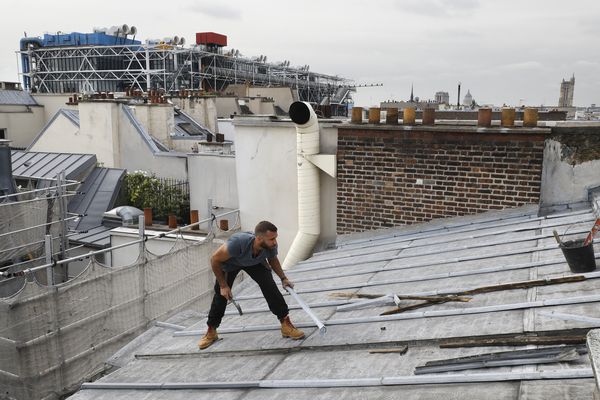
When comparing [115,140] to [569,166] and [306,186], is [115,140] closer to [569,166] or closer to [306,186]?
[306,186]

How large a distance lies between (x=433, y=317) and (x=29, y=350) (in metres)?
6.02

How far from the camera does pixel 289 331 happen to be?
18.6 feet

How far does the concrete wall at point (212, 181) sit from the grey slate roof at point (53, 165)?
13.4 feet

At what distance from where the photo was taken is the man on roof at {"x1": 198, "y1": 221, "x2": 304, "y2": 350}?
5.60 m

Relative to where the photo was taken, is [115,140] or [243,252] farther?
[115,140]

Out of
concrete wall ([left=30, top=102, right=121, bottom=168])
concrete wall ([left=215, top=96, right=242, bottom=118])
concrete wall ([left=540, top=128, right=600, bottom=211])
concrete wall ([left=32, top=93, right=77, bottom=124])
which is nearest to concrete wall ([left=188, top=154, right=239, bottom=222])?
concrete wall ([left=30, top=102, right=121, bottom=168])

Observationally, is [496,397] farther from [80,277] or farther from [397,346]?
[80,277]

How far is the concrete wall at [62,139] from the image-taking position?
2244 centimetres

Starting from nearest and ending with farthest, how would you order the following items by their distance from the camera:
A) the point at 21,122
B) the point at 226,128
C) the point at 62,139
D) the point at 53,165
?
1. the point at 53,165
2. the point at 62,139
3. the point at 226,128
4. the point at 21,122

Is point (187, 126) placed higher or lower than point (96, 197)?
higher

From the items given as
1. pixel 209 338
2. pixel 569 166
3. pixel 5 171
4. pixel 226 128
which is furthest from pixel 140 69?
pixel 209 338

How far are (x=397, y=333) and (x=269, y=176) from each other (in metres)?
7.01

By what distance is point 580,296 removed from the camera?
4648 millimetres

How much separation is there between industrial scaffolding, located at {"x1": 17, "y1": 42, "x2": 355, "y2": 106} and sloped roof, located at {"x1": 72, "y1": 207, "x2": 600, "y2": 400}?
52.8 metres
